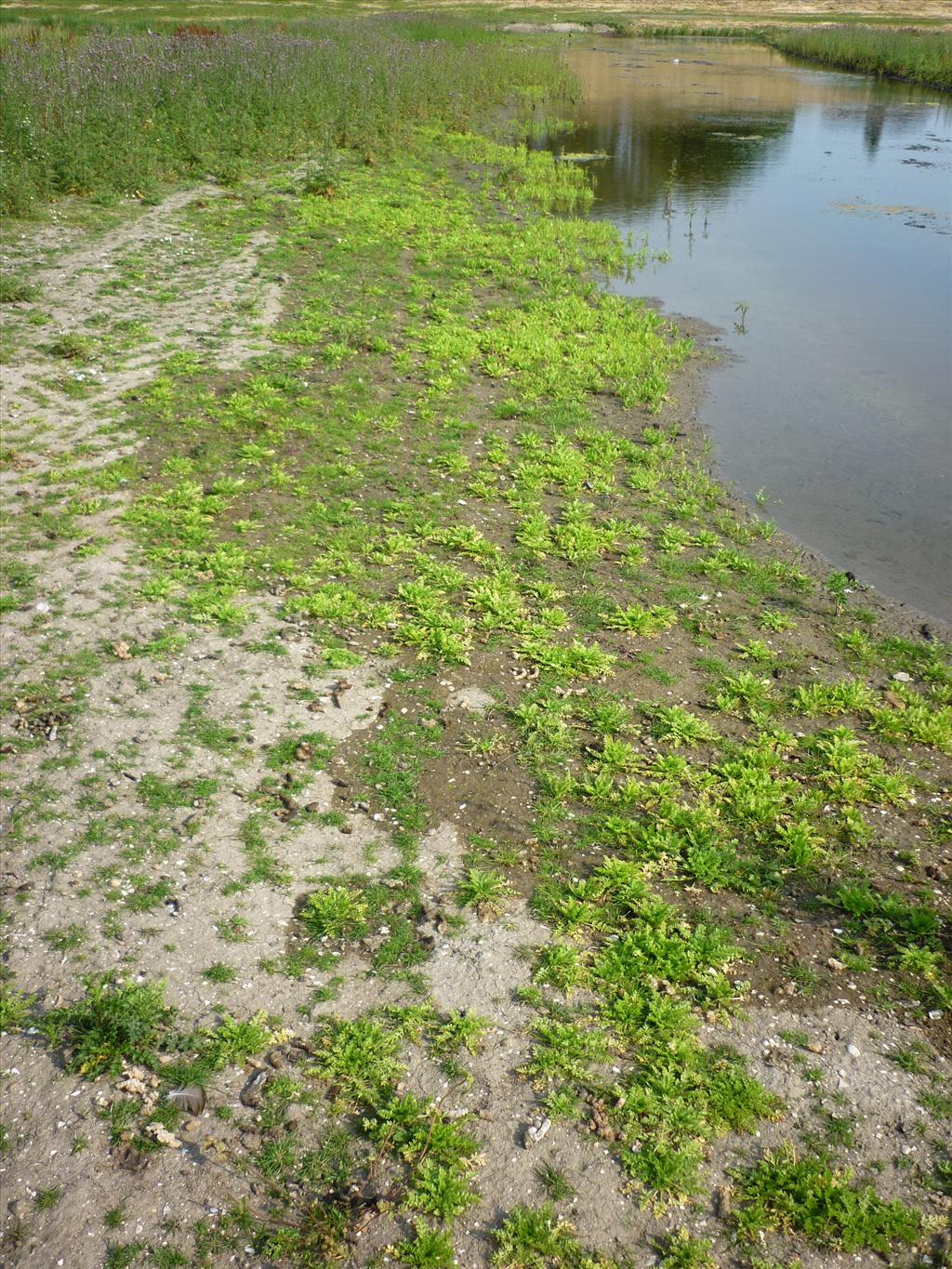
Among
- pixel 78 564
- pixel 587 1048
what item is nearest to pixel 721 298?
pixel 78 564

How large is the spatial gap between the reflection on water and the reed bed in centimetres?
441

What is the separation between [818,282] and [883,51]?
101 feet

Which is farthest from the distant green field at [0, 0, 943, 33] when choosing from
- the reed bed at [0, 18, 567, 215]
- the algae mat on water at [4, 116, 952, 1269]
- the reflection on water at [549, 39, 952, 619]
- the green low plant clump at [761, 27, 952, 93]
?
the algae mat on water at [4, 116, 952, 1269]

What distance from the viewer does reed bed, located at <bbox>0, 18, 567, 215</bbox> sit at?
1555 centimetres

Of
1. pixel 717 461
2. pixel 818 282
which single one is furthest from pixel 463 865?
pixel 818 282

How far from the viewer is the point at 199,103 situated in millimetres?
18734

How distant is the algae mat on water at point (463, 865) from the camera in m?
3.68

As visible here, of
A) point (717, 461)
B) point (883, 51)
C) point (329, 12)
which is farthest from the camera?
point (329, 12)

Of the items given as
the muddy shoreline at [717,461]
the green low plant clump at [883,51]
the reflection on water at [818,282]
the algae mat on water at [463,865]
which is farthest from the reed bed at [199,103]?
the green low plant clump at [883,51]

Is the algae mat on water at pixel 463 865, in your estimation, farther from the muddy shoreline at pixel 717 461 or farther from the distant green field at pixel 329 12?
the distant green field at pixel 329 12

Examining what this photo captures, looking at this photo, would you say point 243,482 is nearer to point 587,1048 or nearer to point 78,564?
point 78,564

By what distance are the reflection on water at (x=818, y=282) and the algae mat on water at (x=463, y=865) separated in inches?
45.3

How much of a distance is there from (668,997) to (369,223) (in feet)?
48.4

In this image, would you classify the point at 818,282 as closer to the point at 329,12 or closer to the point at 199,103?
the point at 199,103
